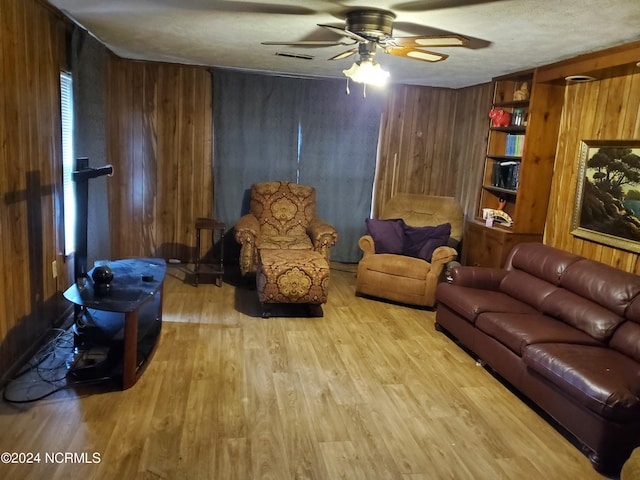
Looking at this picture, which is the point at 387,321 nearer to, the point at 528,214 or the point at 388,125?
the point at 528,214

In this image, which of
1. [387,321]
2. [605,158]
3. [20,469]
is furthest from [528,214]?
[20,469]

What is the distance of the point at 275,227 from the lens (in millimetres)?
5094

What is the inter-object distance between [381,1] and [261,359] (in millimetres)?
2298

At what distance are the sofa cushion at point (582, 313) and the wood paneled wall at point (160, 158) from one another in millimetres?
3703

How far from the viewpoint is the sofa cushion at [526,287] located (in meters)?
3.39

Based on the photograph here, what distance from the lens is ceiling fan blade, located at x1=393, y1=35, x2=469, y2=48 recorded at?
103 inches

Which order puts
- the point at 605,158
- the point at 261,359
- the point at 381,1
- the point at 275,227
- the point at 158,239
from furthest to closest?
1. the point at 158,239
2. the point at 275,227
3. the point at 605,158
4. the point at 261,359
5. the point at 381,1

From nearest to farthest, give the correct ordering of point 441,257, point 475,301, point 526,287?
point 475,301
point 526,287
point 441,257

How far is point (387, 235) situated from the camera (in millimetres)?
4781

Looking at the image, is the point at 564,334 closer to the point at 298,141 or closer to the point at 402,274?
the point at 402,274

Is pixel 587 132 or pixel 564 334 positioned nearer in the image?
pixel 564 334

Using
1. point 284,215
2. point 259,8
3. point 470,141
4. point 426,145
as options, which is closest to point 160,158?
point 284,215

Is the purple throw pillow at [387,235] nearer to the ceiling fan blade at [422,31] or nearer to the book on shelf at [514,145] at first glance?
the book on shelf at [514,145]

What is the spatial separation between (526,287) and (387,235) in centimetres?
156
